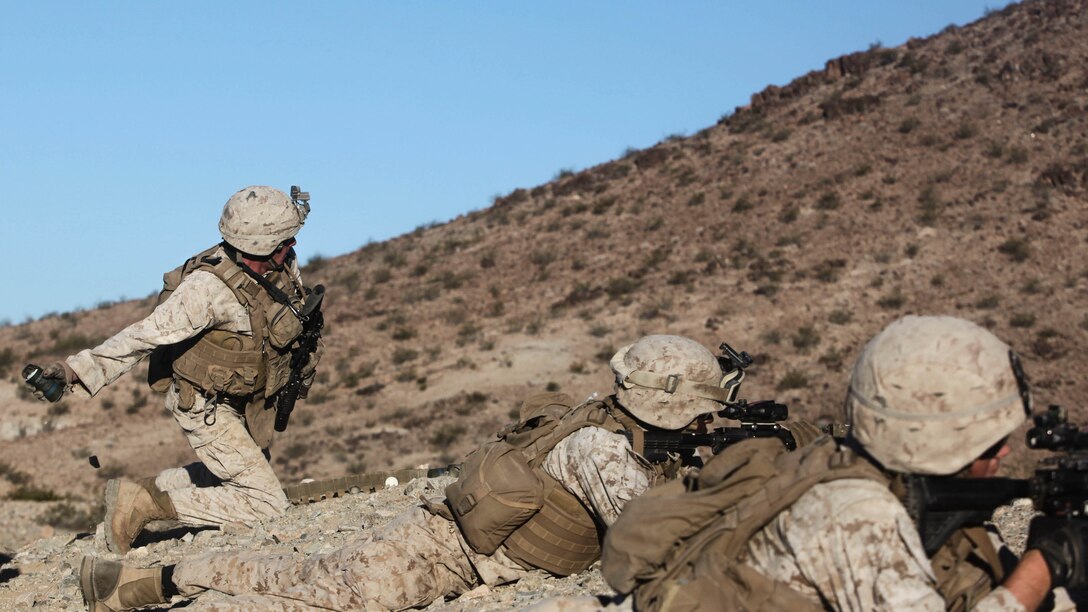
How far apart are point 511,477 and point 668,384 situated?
2.74ft

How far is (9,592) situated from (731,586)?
5811mm

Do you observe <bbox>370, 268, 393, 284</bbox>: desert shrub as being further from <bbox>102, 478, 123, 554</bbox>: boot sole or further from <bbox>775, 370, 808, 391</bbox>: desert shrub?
<bbox>102, 478, 123, 554</bbox>: boot sole

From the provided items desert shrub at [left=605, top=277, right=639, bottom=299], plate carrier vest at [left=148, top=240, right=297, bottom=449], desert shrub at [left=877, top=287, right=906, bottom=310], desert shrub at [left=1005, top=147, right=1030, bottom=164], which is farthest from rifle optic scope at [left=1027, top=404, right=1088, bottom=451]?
desert shrub at [left=1005, top=147, right=1030, bottom=164]

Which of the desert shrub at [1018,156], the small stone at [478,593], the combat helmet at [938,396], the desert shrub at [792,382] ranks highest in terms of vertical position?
the combat helmet at [938,396]

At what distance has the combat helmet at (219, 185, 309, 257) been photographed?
8.09m

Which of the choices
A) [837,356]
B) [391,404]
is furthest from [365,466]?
[837,356]

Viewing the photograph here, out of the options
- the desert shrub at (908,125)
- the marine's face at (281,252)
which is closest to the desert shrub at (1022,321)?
the desert shrub at (908,125)

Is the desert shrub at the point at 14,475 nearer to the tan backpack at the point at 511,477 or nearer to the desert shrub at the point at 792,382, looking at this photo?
the desert shrub at the point at 792,382

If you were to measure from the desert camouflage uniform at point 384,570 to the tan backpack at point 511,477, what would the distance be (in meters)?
0.07

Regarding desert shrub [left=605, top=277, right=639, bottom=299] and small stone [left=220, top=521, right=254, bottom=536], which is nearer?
small stone [left=220, top=521, right=254, bottom=536]

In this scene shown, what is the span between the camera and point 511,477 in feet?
17.9

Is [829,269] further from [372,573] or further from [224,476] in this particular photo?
[372,573]

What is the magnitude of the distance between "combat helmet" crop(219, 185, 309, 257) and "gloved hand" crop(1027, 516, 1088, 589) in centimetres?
551

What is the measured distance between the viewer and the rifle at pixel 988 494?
12.0 feet
